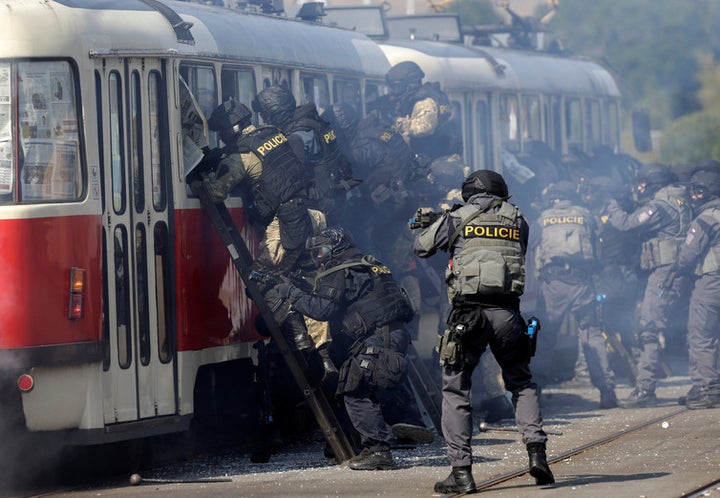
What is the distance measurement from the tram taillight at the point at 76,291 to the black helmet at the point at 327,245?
5.31 ft

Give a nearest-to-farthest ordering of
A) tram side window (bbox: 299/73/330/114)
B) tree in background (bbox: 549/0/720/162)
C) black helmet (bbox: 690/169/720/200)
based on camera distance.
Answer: tram side window (bbox: 299/73/330/114) < black helmet (bbox: 690/169/720/200) < tree in background (bbox: 549/0/720/162)

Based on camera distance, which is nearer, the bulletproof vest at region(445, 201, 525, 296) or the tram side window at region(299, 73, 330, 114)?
the bulletproof vest at region(445, 201, 525, 296)

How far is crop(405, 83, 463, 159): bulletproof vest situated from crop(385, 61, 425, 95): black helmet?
80 millimetres

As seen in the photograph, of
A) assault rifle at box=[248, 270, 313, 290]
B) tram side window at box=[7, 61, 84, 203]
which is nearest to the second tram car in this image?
tram side window at box=[7, 61, 84, 203]

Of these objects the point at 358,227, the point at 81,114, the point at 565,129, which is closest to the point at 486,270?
the point at 81,114

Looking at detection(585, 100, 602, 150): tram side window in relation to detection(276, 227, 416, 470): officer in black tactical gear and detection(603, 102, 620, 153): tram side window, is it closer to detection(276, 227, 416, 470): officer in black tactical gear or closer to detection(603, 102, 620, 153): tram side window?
detection(603, 102, 620, 153): tram side window

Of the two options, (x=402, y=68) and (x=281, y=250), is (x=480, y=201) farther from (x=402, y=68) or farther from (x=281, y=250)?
(x=402, y=68)

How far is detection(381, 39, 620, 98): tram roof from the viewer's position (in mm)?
16781

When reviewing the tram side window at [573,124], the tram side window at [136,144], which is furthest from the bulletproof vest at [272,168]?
the tram side window at [573,124]

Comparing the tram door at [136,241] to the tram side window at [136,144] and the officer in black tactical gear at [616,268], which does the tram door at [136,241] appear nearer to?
the tram side window at [136,144]

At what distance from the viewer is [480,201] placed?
9.36m

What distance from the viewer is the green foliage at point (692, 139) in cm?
4291

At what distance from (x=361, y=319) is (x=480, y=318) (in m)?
1.49

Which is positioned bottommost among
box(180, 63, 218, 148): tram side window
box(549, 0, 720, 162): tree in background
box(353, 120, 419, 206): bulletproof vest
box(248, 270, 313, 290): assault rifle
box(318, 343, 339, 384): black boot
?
box(318, 343, 339, 384): black boot
